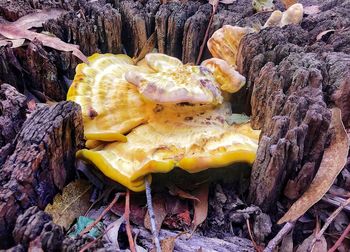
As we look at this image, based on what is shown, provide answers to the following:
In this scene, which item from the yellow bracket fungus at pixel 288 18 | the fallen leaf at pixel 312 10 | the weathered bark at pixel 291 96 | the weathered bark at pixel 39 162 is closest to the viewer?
the weathered bark at pixel 39 162

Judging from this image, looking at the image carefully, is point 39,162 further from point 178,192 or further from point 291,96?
point 291,96

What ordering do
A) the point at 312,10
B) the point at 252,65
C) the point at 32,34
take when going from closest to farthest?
the point at 252,65, the point at 32,34, the point at 312,10

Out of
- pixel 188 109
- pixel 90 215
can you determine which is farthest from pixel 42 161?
pixel 188 109

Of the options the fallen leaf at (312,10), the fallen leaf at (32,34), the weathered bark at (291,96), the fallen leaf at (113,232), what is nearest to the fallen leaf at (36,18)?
the fallen leaf at (32,34)

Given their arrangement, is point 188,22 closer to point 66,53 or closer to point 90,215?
point 66,53

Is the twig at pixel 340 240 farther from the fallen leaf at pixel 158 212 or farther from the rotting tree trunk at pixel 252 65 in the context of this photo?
the fallen leaf at pixel 158 212

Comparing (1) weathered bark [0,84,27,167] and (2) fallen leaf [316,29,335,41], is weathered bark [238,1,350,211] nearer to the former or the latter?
(2) fallen leaf [316,29,335,41]

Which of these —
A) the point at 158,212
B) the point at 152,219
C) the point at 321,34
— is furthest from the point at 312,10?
the point at 152,219
